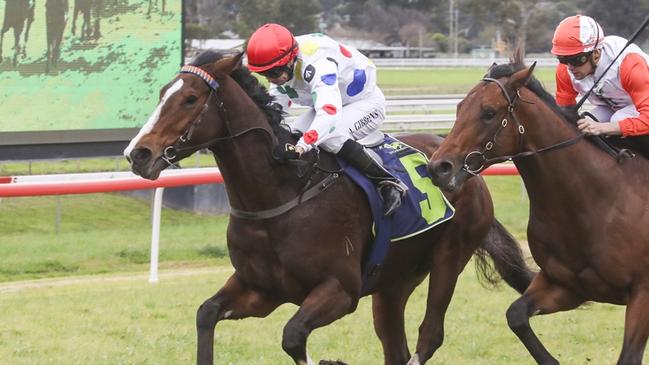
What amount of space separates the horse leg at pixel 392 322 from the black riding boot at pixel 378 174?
0.66 m

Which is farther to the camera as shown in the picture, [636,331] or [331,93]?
[331,93]

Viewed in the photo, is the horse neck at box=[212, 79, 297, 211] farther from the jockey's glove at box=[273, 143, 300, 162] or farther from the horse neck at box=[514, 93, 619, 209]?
the horse neck at box=[514, 93, 619, 209]

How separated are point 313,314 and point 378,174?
87 cm

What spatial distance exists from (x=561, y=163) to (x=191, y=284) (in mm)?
4355

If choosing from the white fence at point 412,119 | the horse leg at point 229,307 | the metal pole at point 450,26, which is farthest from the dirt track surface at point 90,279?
the metal pole at point 450,26

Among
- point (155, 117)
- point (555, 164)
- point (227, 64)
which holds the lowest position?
point (555, 164)

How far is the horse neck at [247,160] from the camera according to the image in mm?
4992

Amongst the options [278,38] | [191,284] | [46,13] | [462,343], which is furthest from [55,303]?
[46,13]

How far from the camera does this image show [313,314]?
4.87 m

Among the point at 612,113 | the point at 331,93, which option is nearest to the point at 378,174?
the point at 331,93

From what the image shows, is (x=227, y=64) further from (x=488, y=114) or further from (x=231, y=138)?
(x=488, y=114)

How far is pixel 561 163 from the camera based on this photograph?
506 cm

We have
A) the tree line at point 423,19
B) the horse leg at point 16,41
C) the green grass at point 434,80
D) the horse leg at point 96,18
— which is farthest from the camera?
the tree line at point 423,19

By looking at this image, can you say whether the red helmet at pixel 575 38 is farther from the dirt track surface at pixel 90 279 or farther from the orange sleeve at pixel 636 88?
the dirt track surface at pixel 90 279
